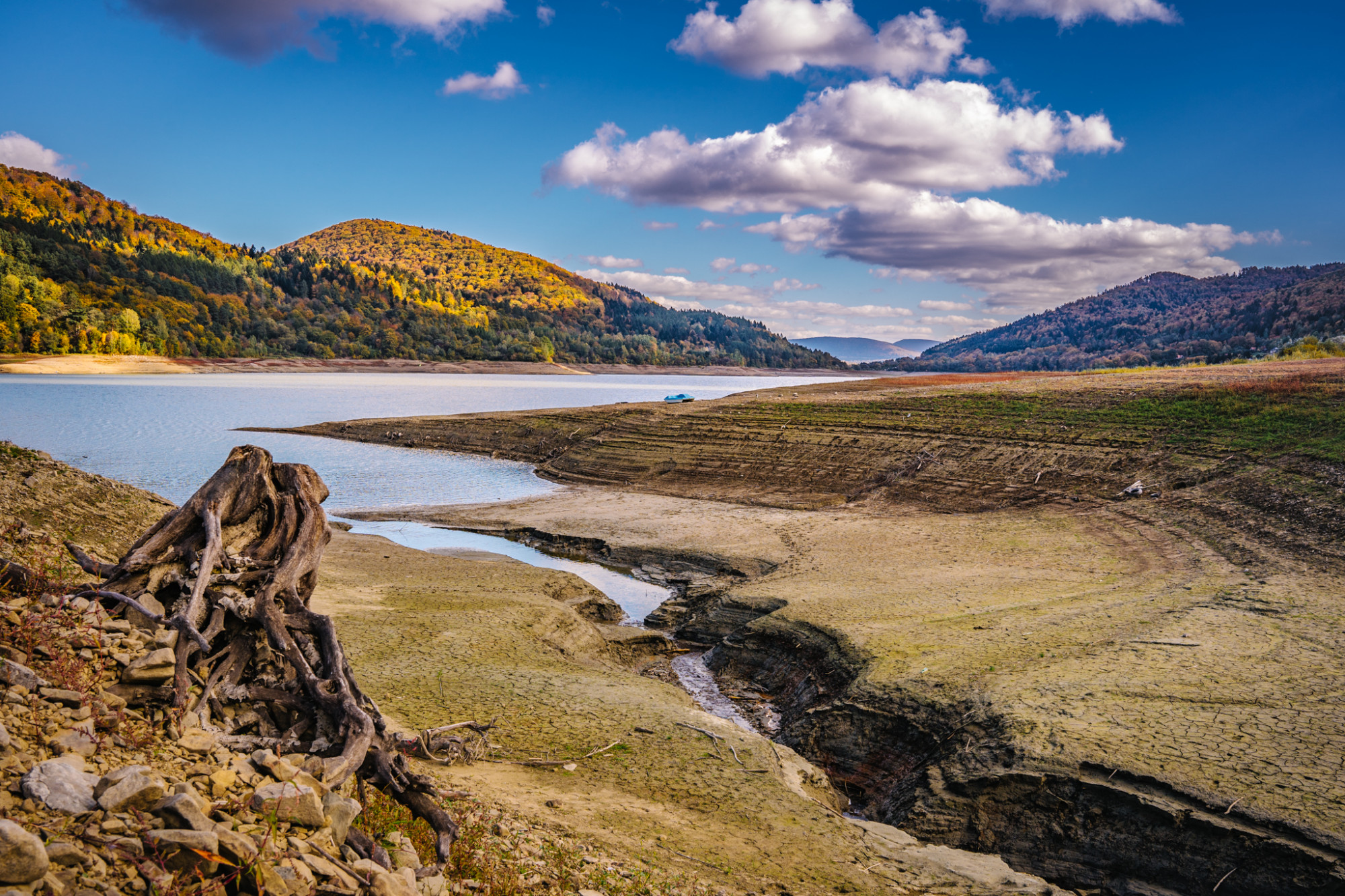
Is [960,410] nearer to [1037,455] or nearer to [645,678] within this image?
[1037,455]

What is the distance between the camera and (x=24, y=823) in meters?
4.12

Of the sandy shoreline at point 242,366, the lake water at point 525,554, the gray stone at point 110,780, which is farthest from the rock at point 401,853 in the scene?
the sandy shoreline at point 242,366

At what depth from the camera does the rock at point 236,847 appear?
4438mm

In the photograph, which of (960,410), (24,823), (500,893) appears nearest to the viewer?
(24,823)

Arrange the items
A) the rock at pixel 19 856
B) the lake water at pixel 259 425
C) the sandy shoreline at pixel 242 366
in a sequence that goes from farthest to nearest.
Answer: the sandy shoreline at pixel 242 366 < the lake water at pixel 259 425 < the rock at pixel 19 856

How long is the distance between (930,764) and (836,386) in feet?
190

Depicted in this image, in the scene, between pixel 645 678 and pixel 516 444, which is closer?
pixel 645 678

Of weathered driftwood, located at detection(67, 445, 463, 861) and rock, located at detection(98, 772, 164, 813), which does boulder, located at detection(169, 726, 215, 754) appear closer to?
weathered driftwood, located at detection(67, 445, 463, 861)

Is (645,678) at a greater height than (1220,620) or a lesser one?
lesser

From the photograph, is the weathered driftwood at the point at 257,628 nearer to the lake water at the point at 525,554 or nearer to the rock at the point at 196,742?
the rock at the point at 196,742

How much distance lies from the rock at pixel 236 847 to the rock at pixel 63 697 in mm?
1786

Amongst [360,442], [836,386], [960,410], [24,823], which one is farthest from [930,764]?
[836,386]

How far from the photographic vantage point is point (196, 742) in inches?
233

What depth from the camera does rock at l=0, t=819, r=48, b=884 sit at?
3.55m
